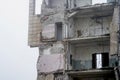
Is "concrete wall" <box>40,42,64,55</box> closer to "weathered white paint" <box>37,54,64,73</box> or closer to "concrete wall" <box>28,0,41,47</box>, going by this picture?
"weathered white paint" <box>37,54,64,73</box>

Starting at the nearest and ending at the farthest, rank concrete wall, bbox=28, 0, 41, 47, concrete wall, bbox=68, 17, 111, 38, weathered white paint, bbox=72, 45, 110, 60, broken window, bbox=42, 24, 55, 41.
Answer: weathered white paint, bbox=72, 45, 110, 60, concrete wall, bbox=68, 17, 111, 38, broken window, bbox=42, 24, 55, 41, concrete wall, bbox=28, 0, 41, 47

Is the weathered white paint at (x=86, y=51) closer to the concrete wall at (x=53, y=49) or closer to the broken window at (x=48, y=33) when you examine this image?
the concrete wall at (x=53, y=49)

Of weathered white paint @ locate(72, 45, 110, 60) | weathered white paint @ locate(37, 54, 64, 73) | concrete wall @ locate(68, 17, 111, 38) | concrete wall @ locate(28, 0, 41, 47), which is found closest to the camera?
weathered white paint @ locate(37, 54, 64, 73)

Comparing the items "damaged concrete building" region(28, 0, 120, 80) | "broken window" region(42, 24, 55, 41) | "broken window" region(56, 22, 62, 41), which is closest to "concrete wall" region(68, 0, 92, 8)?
"damaged concrete building" region(28, 0, 120, 80)

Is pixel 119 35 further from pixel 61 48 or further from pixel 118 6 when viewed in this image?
pixel 61 48

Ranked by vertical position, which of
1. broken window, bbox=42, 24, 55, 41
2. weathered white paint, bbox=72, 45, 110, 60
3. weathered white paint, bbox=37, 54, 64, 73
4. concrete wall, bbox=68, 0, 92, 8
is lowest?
weathered white paint, bbox=37, 54, 64, 73

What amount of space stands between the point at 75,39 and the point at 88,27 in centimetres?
178

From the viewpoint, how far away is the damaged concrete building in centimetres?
2809

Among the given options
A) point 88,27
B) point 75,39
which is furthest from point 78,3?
point 75,39

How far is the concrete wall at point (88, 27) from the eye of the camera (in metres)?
29.2

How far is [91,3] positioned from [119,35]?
4.91m

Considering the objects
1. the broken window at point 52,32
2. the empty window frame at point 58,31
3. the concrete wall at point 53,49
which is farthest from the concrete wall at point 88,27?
the concrete wall at point 53,49

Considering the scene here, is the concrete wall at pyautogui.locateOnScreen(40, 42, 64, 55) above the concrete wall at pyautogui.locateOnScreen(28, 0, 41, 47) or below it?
below


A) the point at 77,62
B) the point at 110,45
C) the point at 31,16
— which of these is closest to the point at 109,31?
the point at 110,45
